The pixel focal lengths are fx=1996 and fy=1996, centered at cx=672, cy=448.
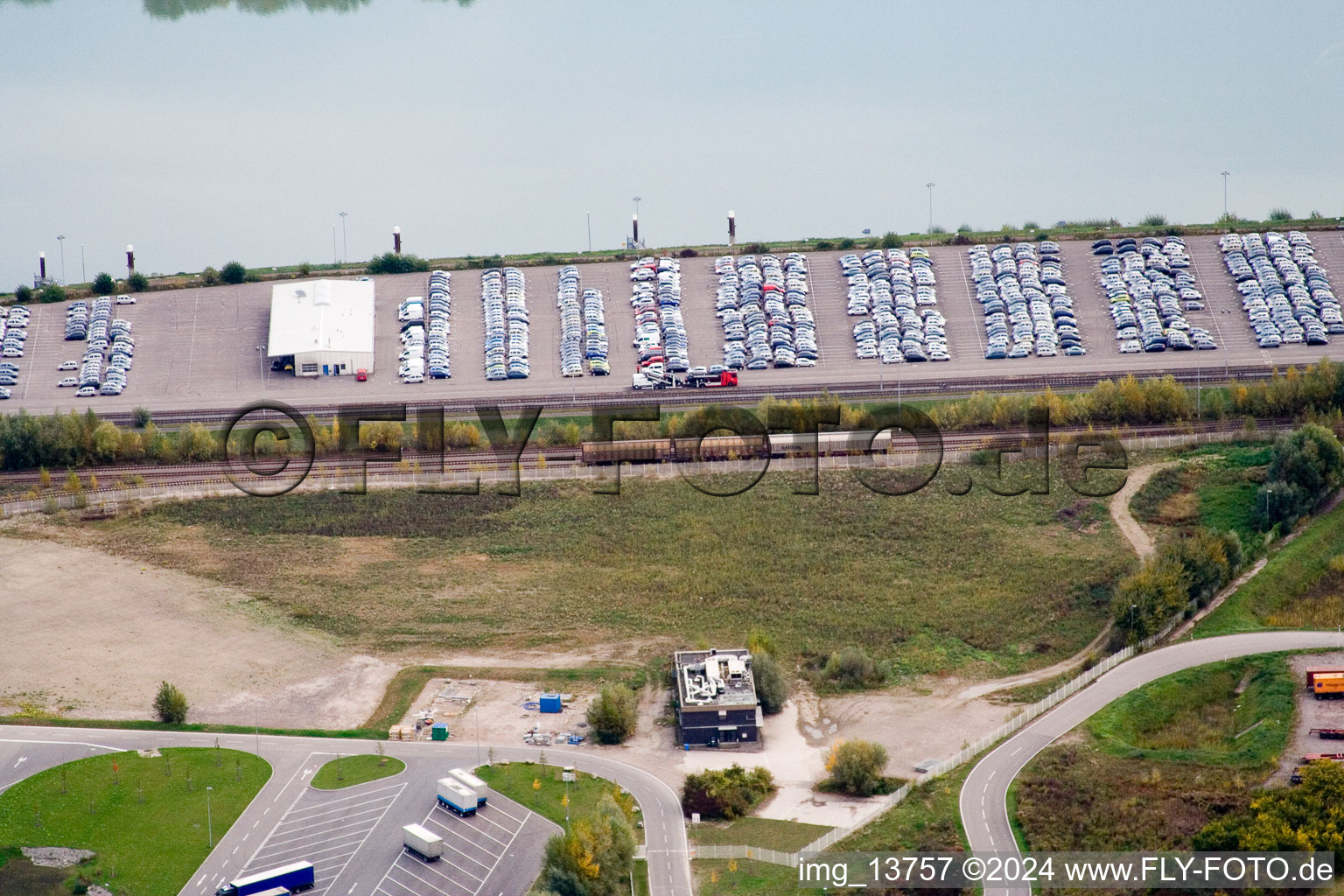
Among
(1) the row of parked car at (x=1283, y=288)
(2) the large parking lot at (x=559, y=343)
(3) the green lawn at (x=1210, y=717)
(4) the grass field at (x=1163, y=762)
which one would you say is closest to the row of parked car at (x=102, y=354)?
(2) the large parking lot at (x=559, y=343)

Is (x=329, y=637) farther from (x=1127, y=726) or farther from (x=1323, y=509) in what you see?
(x=1323, y=509)

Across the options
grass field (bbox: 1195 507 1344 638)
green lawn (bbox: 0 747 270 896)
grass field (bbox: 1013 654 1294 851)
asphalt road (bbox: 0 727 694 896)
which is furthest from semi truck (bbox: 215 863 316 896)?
grass field (bbox: 1195 507 1344 638)

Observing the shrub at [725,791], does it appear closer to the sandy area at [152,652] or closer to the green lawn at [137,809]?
the sandy area at [152,652]

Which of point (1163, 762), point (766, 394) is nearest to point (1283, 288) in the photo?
point (766, 394)

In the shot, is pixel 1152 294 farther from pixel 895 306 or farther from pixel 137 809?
pixel 137 809

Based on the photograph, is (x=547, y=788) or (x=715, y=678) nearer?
(x=547, y=788)
